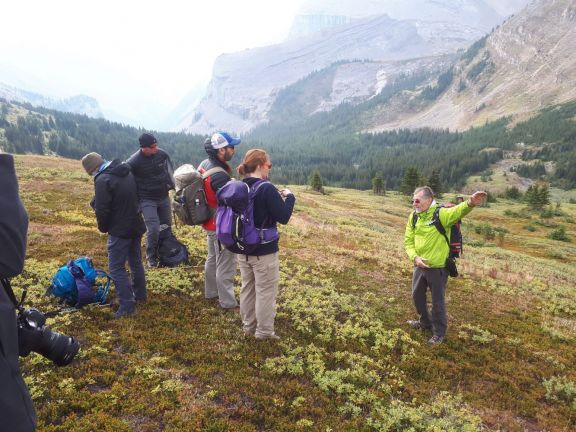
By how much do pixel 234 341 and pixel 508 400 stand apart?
6.01 metres

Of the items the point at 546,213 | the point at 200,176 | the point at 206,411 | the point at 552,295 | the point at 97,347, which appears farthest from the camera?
the point at 546,213

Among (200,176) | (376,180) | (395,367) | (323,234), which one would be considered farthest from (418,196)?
(376,180)

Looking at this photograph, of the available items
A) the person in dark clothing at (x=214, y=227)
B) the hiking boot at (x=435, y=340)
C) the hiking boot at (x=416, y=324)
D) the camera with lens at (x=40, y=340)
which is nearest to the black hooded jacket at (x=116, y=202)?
the person in dark clothing at (x=214, y=227)

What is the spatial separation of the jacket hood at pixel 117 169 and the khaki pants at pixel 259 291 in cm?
333

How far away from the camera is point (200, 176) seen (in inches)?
356

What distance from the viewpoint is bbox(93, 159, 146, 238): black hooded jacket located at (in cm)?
820

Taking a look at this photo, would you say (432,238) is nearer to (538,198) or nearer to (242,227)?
(242,227)

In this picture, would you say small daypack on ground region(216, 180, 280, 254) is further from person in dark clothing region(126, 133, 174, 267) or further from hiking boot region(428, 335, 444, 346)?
hiking boot region(428, 335, 444, 346)

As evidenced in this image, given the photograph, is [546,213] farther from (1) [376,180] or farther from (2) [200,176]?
(2) [200,176]

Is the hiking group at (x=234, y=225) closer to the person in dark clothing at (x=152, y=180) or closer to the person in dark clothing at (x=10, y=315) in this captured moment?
the person in dark clothing at (x=152, y=180)

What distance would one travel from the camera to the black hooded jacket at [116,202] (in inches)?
323

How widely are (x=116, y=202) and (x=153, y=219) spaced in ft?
11.6

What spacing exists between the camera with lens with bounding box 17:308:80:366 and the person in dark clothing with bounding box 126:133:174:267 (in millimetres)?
7262

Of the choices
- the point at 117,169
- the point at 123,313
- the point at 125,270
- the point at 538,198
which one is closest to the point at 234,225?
the point at 117,169
